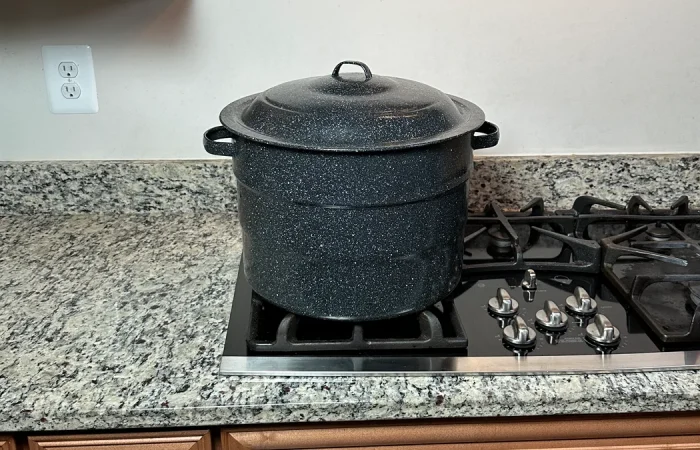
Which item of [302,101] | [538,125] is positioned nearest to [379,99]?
[302,101]

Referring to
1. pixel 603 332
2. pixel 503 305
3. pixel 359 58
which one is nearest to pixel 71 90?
pixel 359 58

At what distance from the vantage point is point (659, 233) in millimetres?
1111

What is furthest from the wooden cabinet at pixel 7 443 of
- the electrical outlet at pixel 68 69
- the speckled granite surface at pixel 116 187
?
the electrical outlet at pixel 68 69

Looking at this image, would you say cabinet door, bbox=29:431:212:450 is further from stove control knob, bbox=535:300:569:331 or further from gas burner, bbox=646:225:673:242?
gas burner, bbox=646:225:673:242

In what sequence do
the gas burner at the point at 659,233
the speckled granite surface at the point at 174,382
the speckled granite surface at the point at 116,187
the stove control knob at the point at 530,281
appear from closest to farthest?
the speckled granite surface at the point at 174,382, the stove control knob at the point at 530,281, the gas burner at the point at 659,233, the speckled granite surface at the point at 116,187

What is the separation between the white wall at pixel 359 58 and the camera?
116 centimetres

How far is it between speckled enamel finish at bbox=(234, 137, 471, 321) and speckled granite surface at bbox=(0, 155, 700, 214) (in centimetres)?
41

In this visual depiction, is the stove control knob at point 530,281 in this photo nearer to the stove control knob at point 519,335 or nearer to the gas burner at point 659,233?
the stove control knob at point 519,335

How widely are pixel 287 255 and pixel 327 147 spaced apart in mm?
Answer: 158

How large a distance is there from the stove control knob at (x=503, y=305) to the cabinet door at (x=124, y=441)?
1.33ft

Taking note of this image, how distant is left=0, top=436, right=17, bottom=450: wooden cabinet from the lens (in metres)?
0.74

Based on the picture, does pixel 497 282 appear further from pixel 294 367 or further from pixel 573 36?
pixel 573 36

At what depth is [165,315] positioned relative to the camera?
897 mm

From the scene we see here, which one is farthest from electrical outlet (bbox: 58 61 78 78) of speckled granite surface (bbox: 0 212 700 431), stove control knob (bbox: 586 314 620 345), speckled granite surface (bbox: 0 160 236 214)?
stove control knob (bbox: 586 314 620 345)
